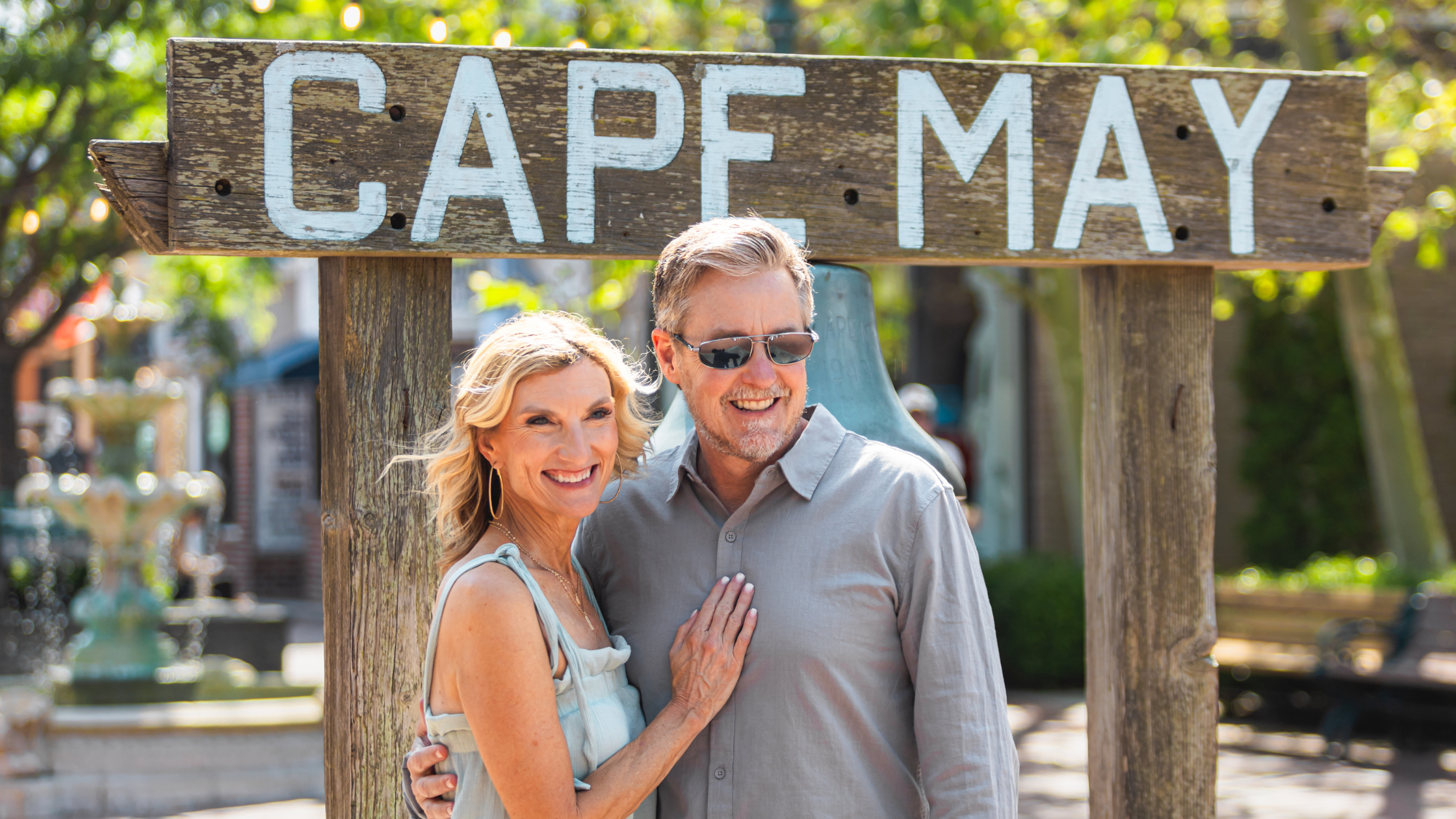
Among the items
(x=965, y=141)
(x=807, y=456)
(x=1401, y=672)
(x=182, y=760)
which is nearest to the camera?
(x=807, y=456)

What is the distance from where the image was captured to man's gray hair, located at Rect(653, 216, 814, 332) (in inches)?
86.6

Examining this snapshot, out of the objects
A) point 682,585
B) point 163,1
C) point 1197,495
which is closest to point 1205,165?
point 1197,495

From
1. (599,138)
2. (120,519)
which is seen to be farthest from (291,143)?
(120,519)

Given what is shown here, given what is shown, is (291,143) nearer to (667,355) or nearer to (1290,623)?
(667,355)

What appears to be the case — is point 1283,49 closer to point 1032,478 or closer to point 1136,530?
point 1032,478

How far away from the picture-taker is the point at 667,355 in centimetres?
233

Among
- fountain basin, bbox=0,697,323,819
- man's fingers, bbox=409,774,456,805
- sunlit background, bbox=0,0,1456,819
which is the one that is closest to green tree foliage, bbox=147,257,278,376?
sunlit background, bbox=0,0,1456,819

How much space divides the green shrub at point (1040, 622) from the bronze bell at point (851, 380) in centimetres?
697

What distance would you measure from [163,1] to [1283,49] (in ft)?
29.6

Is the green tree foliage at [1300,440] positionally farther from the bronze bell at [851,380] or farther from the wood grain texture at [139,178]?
the wood grain texture at [139,178]

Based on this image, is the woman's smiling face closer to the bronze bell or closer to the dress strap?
the dress strap

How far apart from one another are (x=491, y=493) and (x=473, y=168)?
26.2 inches

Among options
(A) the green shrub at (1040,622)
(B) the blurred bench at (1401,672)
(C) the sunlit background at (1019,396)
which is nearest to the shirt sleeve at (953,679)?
(C) the sunlit background at (1019,396)

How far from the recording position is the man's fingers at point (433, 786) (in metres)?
2.16
